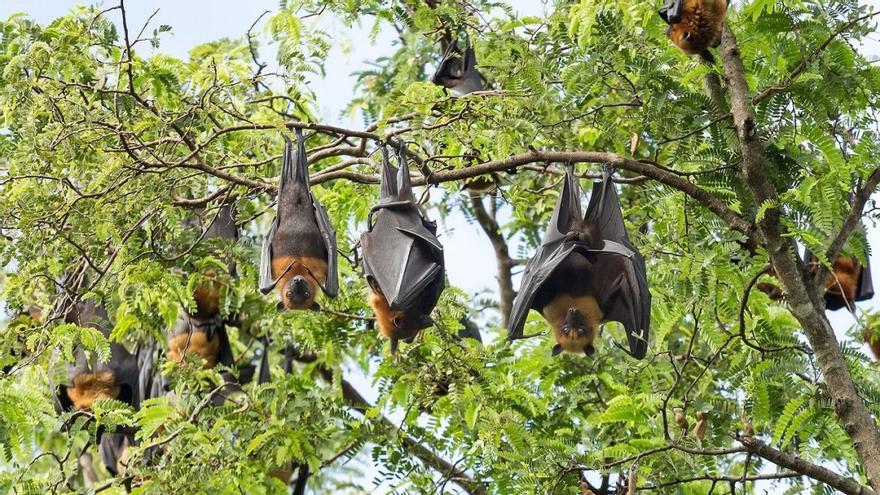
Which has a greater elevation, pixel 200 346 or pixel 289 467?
pixel 200 346

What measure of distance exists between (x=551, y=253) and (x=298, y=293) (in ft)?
5.44

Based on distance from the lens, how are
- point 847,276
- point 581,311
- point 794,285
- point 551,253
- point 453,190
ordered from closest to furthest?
1. point 794,285
2. point 551,253
3. point 581,311
4. point 453,190
5. point 847,276

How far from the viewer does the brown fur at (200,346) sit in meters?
11.6

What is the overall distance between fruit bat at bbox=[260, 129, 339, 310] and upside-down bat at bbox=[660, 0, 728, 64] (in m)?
2.43

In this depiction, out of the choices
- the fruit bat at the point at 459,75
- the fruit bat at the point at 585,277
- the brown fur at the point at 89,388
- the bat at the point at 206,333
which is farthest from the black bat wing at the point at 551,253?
the brown fur at the point at 89,388

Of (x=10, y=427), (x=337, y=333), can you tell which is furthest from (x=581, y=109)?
(x=10, y=427)

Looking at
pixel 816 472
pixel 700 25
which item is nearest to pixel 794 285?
pixel 816 472

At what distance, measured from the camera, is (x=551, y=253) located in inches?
307

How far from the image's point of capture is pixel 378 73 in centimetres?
1218

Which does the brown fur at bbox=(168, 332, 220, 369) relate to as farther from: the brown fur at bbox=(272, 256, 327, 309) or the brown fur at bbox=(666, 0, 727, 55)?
the brown fur at bbox=(666, 0, 727, 55)

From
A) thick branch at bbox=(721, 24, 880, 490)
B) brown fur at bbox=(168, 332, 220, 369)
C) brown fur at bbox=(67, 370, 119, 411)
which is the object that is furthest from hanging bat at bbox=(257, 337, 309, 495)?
thick branch at bbox=(721, 24, 880, 490)

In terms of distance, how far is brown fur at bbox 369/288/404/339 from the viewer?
7910 mm

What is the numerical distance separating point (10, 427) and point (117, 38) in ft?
7.86

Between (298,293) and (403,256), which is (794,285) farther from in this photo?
Result: (298,293)
